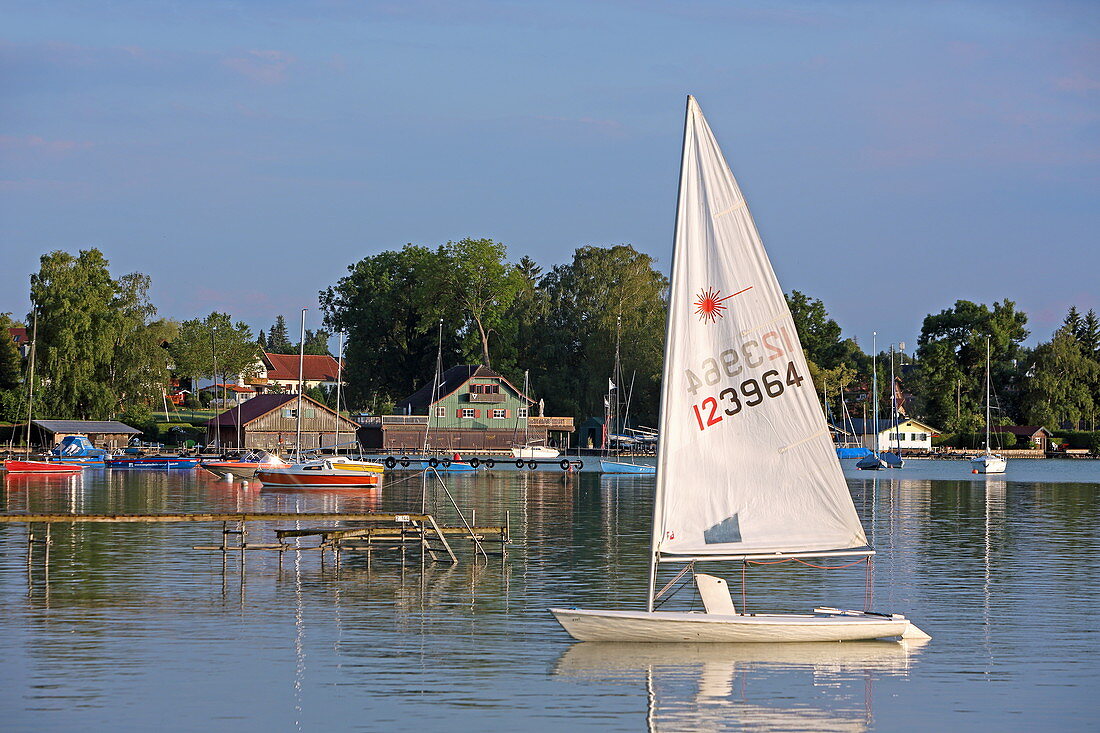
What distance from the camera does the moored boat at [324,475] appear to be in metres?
68.6

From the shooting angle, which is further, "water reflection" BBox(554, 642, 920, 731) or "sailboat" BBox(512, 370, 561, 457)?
"sailboat" BBox(512, 370, 561, 457)

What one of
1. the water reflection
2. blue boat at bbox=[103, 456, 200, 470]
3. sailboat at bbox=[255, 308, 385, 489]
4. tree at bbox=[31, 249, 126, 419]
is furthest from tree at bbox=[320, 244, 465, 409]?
the water reflection

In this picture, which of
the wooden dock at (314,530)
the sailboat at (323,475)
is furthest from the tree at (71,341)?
the wooden dock at (314,530)

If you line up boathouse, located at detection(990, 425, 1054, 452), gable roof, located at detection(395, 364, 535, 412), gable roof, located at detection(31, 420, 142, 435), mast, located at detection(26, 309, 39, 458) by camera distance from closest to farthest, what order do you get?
mast, located at detection(26, 309, 39, 458), gable roof, located at detection(31, 420, 142, 435), gable roof, located at detection(395, 364, 535, 412), boathouse, located at detection(990, 425, 1054, 452)

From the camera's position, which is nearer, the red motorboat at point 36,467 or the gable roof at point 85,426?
the red motorboat at point 36,467

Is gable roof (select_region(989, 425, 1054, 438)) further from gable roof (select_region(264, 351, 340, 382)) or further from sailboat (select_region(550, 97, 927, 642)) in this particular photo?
sailboat (select_region(550, 97, 927, 642))

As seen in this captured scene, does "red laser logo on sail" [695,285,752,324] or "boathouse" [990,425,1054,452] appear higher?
"red laser logo on sail" [695,285,752,324]

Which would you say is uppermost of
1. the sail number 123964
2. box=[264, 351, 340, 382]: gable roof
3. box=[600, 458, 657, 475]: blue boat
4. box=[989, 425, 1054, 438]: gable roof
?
box=[264, 351, 340, 382]: gable roof

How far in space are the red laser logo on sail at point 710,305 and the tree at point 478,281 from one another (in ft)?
360

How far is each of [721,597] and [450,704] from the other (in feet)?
17.8

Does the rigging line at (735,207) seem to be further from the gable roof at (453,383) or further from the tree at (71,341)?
the gable roof at (453,383)

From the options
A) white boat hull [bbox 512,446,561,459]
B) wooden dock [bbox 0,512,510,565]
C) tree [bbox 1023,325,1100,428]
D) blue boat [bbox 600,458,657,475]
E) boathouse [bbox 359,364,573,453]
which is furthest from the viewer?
tree [bbox 1023,325,1100,428]

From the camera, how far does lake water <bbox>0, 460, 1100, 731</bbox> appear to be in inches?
671

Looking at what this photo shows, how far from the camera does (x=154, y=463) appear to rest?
9319 cm
